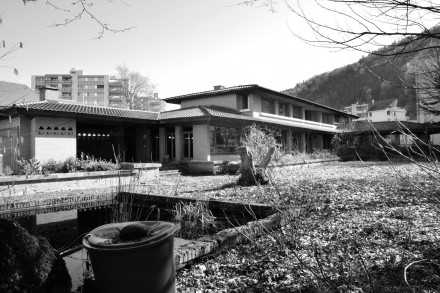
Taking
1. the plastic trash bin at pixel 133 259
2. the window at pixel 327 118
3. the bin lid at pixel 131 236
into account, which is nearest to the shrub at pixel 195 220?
the bin lid at pixel 131 236

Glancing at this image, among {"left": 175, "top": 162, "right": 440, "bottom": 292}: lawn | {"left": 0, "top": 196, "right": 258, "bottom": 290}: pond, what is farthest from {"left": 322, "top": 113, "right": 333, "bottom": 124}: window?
{"left": 175, "top": 162, "right": 440, "bottom": 292}: lawn

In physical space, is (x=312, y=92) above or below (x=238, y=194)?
above

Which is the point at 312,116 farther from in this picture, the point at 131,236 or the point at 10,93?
the point at 131,236

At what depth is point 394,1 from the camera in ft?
7.20

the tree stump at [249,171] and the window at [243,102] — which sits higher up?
the window at [243,102]

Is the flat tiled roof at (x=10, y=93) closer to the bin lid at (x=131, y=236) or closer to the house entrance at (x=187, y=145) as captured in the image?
the house entrance at (x=187, y=145)

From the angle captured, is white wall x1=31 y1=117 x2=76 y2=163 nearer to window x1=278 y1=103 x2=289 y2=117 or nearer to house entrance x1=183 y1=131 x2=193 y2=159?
house entrance x1=183 y1=131 x2=193 y2=159

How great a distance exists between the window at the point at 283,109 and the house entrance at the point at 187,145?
10417 millimetres

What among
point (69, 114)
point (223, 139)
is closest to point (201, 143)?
point (223, 139)

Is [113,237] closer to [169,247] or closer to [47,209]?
[169,247]

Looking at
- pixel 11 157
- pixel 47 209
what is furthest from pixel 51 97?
pixel 47 209

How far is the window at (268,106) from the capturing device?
2603 centimetres

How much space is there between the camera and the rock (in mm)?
2605

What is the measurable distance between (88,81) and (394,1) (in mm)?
96061
